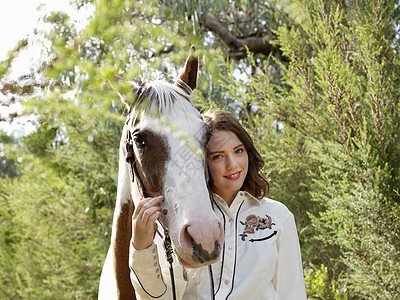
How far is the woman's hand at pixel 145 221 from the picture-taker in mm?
1576

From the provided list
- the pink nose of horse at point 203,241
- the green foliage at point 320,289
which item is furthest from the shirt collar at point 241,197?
the green foliage at point 320,289

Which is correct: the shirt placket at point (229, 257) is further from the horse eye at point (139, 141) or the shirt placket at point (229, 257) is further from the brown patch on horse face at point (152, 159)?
the horse eye at point (139, 141)

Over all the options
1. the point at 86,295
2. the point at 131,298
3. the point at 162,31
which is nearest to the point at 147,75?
the point at 162,31

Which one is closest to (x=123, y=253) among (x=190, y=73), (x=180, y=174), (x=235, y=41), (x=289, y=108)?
(x=180, y=174)

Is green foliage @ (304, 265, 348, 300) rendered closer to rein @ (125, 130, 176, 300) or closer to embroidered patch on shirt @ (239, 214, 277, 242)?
embroidered patch on shirt @ (239, 214, 277, 242)

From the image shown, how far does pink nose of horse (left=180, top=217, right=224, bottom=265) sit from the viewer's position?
1.42 m

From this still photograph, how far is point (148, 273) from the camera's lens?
167 cm

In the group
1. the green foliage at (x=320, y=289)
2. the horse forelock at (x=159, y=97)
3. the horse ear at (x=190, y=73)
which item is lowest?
the green foliage at (x=320, y=289)

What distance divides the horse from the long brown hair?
222mm

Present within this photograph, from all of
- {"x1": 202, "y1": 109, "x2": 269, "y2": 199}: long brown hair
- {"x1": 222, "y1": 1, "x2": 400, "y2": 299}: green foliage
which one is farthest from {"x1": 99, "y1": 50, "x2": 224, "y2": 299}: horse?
{"x1": 222, "y1": 1, "x2": 400, "y2": 299}: green foliage

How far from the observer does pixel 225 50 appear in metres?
6.33

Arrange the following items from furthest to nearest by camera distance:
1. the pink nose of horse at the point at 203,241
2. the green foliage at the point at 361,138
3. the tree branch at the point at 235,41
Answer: the tree branch at the point at 235,41 → the green foliage at the point at 361,138 → the pink nose of horse at the point at 203,241

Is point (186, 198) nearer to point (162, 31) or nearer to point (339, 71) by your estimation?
point (162, 31)

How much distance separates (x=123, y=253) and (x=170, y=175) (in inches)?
22.2
